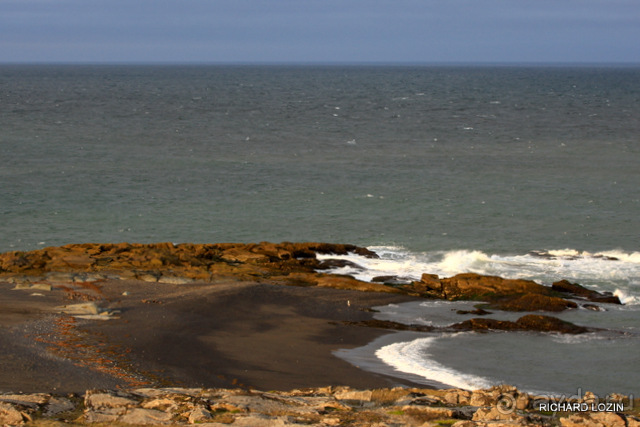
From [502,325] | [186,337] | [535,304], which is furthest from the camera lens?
[535,304]

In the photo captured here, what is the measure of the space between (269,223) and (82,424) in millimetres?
27774

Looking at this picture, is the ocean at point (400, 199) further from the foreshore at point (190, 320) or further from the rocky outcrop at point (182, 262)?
the rocky outcrop at point (182, 262)

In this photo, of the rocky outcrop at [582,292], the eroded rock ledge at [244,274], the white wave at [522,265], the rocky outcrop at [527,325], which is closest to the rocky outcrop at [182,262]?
the eroded rock ledge at [244,274]

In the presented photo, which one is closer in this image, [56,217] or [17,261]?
[17,261]

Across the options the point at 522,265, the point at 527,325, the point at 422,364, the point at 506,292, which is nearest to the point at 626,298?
the point at 506,292

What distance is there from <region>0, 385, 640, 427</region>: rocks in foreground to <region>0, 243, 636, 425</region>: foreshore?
139mm

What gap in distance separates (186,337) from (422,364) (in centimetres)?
588

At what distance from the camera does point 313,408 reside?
13523mm

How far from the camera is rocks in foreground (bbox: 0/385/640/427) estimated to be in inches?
498

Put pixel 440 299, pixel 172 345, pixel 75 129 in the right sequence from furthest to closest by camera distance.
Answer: pixel 75 129 → pixel 440 299 → pixel 172 345

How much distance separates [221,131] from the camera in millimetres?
76562

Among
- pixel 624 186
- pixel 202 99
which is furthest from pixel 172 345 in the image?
pixel 202 99

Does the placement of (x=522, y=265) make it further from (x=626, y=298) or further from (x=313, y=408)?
(x=313, y=408)

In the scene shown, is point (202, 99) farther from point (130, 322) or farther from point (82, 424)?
point (82, 424)
